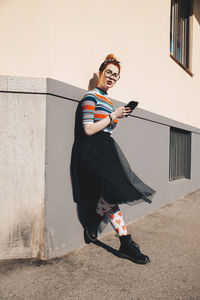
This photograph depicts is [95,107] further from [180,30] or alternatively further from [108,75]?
[180,30]

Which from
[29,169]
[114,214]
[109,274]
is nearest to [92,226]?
[114,214]

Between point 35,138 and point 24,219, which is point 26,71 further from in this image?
point 24,219

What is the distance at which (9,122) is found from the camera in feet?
7.94

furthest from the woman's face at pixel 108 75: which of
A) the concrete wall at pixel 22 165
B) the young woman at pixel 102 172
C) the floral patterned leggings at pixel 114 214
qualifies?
the floral patterned leggings at pixel 114 214

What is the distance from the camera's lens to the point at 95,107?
Result: 103 inches

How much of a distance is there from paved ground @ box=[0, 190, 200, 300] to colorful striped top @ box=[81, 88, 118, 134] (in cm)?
138

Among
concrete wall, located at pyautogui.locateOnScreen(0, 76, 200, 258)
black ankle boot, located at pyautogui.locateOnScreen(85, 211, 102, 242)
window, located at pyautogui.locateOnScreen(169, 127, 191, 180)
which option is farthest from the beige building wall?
black ankle boot, located at pyautogui.locateOnScreen(85, 211, 102, 242)

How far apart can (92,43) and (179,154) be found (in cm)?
398

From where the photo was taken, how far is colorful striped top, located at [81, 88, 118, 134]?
2.48 meters

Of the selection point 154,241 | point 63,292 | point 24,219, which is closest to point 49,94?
point 24,219

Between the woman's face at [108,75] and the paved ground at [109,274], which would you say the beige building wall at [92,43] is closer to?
the woman's face at [108,75]

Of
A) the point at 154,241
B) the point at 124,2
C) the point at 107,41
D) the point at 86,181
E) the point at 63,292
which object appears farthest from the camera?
the point at 124,2

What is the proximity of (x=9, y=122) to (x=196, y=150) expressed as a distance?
19.0ft

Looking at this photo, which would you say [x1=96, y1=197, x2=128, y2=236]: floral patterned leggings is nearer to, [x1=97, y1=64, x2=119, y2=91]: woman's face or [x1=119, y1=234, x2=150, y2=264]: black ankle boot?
[x1=119, y1=234, x2=150, y2=264]: black ankle boot
